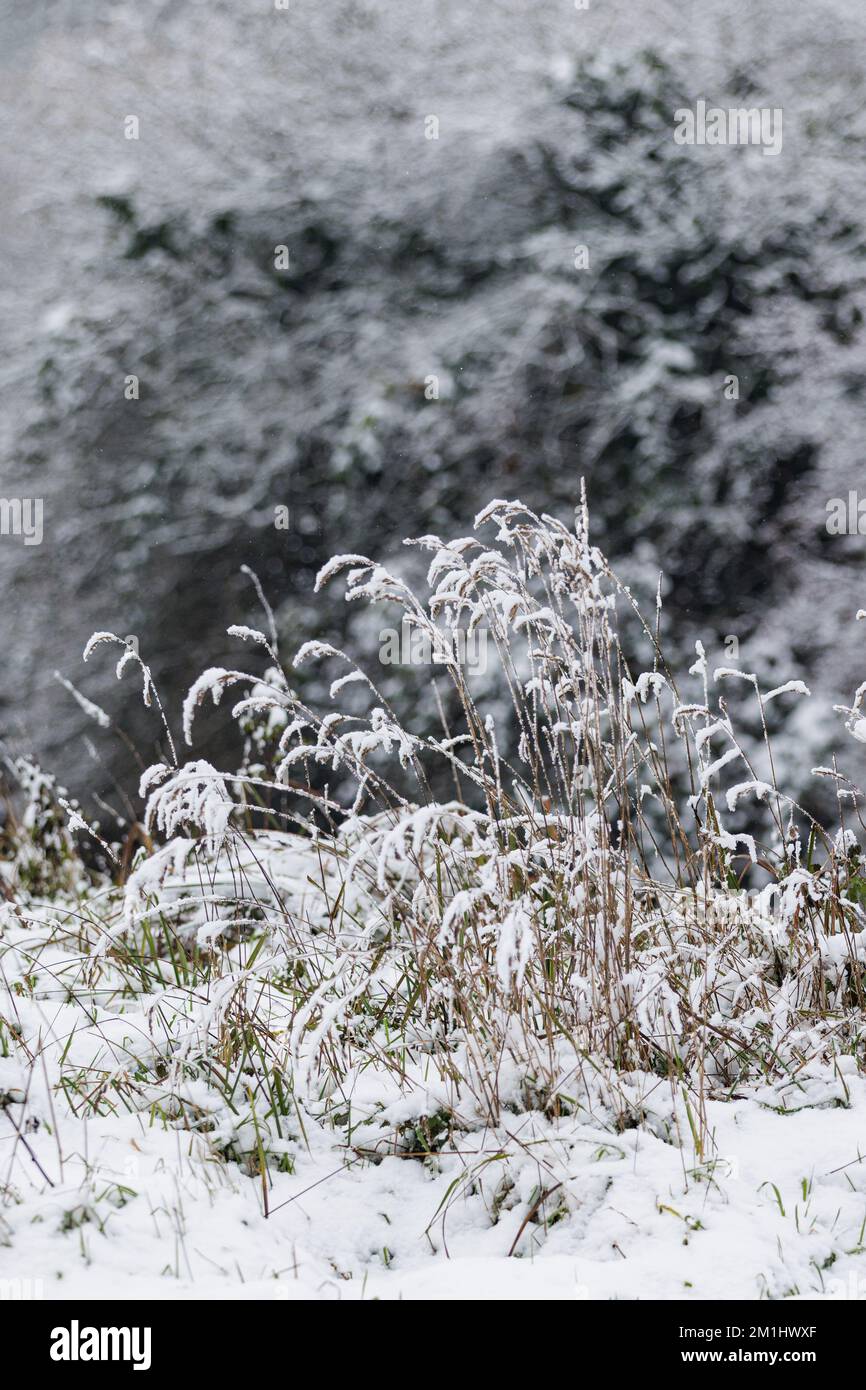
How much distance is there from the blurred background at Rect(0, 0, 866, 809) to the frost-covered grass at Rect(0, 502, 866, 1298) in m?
2.59

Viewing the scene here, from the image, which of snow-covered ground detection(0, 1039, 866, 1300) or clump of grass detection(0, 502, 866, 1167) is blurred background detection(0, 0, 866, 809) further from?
snow-covered ground detection(0, 1039, 866, 1300)

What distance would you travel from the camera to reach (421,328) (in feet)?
19.5

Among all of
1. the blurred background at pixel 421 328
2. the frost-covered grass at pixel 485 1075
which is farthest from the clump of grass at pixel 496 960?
the blurred background at pixel 421 328

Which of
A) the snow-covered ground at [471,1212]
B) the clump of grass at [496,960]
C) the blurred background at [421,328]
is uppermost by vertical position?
the blurred background at [421,328]

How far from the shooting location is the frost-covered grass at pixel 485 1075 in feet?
5.82

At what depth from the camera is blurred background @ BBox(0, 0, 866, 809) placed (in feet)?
17.5

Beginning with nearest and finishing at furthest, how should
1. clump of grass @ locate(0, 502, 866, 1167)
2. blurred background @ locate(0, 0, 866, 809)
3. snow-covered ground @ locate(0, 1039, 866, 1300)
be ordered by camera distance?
snow-covered ground @ locate(0, 1039, 866, 1300) → clump of grass @ locate(0, 502, 866, 1167) → blurred background @ locate(0, 0, 866, 809)

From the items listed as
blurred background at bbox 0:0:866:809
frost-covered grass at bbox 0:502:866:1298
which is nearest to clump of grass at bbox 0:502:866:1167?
frost-covered grass at bbox 0:502:866:1298

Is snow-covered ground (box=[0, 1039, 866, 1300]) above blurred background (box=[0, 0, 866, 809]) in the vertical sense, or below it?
below

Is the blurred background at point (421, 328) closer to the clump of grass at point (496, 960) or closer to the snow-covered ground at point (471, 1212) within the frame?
the clump of grass at point (496, 960)

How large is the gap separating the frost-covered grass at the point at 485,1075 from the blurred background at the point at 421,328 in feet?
8.51

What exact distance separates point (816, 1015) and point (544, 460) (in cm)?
367

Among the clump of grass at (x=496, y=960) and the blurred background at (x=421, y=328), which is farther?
the blurred background at (x=421, y=328)

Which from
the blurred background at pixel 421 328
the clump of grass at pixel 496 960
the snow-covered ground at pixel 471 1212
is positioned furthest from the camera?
the blurred background at pixel 421 328
